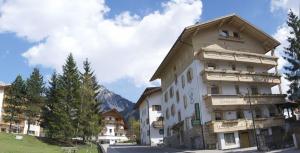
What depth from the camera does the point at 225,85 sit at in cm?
4266

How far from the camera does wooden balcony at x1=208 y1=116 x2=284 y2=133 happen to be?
125 ft

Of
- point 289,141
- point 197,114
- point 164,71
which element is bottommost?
point 289,141

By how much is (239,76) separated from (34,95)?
133ft

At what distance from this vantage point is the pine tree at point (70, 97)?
161ft

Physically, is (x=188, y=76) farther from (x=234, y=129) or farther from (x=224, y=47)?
(x=234, y=129)

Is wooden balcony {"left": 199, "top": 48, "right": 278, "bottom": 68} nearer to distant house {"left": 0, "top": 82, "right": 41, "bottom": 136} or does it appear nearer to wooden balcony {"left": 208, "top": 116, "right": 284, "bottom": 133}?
wooden balcony {"left": 208, "top": 116, "right": 284, "bottom": 133}

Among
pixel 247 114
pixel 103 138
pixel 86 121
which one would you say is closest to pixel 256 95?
pixel 247 114

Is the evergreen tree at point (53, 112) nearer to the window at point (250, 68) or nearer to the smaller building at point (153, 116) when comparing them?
the smaller building at point (153, 116)

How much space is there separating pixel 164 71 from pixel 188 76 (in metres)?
12.6

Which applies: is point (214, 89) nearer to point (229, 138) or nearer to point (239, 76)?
point (239, 76)

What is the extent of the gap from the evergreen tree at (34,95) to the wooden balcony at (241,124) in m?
38.4

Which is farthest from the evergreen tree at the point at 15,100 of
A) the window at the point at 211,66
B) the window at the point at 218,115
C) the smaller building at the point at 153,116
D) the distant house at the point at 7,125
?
the window at the point at 218,115

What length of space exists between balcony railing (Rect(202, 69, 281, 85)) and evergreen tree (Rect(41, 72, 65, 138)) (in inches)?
900

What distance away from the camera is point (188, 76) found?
45.0m
